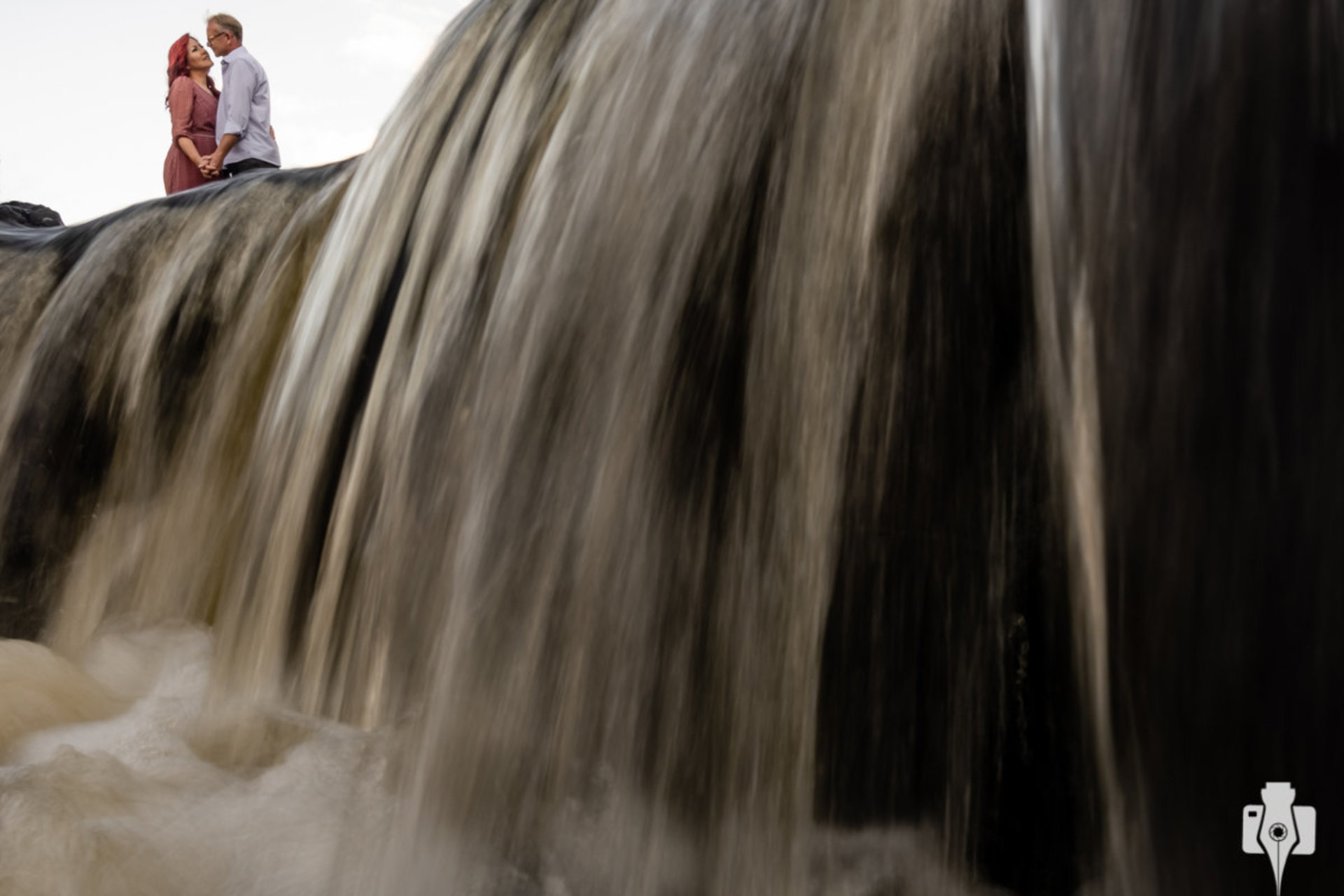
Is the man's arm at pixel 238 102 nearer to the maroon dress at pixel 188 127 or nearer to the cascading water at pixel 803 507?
the maroon dress at pixel 188 127

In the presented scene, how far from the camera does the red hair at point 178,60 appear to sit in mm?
5523

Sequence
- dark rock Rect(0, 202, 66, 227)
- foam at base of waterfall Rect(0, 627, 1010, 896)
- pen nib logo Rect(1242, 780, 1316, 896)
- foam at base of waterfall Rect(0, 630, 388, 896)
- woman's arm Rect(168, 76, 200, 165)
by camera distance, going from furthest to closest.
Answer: woman's arm Rect(168, 76, 200, 165) → dark rock Rect(0, 202, 66, 227) → foam at base of waterfall Rect(0, 630, 388, 896) → foam at base of waterfall Rect(0, 627, 1010, 896) → pen nib logo Rect(1242, 780, 1316, 896)

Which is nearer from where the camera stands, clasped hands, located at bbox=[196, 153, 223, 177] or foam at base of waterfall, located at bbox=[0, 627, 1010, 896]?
foam at base of waterfall, located at bbox=[0, 627, 1010, 896]

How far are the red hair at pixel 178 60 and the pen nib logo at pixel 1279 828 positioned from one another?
18.0 ft

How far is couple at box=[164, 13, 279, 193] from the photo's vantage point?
5.16m

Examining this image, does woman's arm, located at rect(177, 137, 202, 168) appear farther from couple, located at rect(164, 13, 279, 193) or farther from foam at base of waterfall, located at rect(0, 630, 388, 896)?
foam at base of waterfall, located at rect(0, 630, 388, 896)

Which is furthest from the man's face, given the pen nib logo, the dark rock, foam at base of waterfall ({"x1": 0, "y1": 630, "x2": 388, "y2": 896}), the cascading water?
the pen nib logo

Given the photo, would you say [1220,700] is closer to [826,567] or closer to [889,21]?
[826,567]

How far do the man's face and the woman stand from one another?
278 millimetres

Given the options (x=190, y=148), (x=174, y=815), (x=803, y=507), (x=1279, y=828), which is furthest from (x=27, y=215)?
(x=1279, y=828)

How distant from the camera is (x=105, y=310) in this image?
330cm

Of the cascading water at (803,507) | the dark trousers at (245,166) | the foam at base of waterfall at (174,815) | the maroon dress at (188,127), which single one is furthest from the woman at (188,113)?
the foam at base of waterfall at (174,815)

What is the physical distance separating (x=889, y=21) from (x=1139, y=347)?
0.60 m

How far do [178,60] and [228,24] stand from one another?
1.52ft
